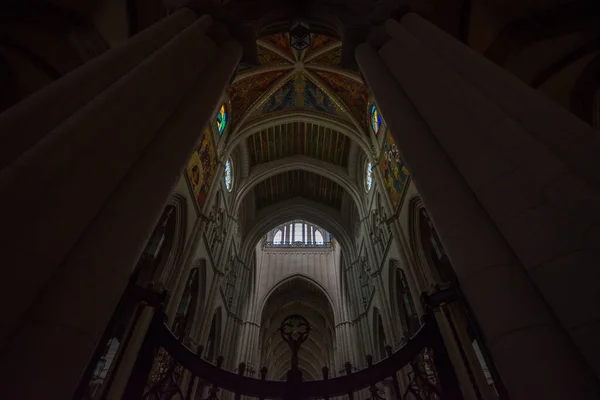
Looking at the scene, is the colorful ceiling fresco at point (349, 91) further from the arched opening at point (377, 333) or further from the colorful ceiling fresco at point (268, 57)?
the arched opening at point (377, 333)

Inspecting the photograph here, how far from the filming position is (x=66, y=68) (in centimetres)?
557

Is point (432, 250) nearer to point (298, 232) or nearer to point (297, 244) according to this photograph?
point (297, 244)

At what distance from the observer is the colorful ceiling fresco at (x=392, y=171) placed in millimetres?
8617

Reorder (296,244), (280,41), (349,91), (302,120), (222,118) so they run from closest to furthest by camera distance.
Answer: (280,41), (222,118), (349,91), (302,120), (296,244)

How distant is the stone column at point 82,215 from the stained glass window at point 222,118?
755cm

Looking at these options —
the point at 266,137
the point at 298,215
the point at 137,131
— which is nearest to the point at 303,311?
the point at 298,215

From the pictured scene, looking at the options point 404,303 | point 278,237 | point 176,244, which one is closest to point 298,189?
point 278,237

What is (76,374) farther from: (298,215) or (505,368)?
(298,215)

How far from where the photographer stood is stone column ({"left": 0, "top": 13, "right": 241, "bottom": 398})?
1458 mm

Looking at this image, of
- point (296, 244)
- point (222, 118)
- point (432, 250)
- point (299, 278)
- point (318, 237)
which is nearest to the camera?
point (432, 250)

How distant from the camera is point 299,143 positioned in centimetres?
1462

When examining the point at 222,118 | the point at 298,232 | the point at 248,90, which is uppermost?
the point at 298,232

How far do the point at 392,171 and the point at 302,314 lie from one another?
692 inches

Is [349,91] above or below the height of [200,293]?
above
